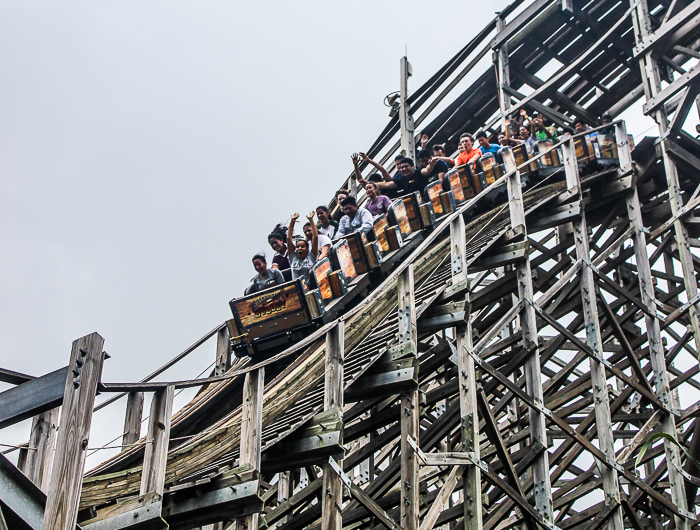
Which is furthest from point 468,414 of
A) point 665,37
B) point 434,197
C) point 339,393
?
point 665,37

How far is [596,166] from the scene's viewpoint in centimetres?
1280

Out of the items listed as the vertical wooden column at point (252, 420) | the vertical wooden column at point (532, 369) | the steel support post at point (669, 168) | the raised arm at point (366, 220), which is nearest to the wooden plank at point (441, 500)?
the vertical wooden column at point (532, 369)

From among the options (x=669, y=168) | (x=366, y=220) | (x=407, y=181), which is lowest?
(x=366, y=220)

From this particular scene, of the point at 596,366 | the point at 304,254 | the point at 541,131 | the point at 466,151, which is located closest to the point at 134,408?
the point at 304,254

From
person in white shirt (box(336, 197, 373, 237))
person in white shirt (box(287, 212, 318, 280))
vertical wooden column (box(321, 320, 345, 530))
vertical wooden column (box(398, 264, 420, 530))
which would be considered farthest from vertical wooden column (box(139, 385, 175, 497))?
person in white shirt (box(336, 197, 373, 237))

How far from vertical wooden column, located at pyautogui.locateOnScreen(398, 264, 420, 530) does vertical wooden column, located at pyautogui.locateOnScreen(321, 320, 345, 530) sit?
613 millimetres

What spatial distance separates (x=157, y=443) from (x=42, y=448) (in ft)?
2.21

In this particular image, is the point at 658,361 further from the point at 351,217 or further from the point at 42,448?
the point at 42,448

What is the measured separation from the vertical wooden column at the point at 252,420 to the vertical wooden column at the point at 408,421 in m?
1.69

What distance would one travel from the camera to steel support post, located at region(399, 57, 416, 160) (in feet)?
58.6

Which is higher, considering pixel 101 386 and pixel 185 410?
pixel 185 410

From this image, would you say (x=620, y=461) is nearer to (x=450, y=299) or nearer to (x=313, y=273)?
(x=450, y=299)

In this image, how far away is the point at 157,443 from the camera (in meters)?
5.54

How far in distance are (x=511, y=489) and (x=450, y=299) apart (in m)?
1.91
